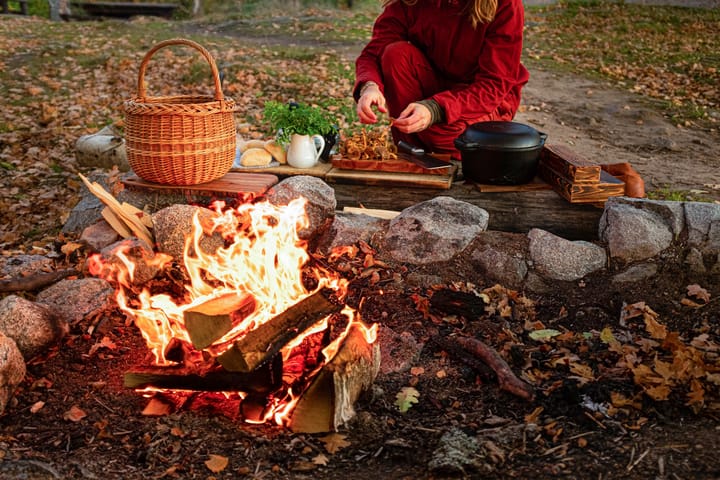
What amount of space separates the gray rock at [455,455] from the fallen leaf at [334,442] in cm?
37

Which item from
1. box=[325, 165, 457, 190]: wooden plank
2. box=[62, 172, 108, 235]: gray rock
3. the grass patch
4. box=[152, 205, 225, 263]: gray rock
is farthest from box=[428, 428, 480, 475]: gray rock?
the grass patch

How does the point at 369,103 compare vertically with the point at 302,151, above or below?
above

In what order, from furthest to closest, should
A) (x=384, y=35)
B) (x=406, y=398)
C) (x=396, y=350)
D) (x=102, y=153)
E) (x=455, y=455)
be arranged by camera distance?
(x=102, y=153)
(x=384, y=35)
(x=396, y=350)
(x=406, y=398)
(x=455, y=455)

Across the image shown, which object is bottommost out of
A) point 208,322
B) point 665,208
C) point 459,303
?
point 459,303

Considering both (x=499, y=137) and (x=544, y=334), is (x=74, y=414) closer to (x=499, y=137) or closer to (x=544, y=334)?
(x=544, y=334)

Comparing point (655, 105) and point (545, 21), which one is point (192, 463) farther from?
point (545, 21)

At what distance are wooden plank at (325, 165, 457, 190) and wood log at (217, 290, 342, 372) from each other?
65.2 inches

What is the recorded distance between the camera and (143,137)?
4.09 meters

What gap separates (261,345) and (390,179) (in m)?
2.18

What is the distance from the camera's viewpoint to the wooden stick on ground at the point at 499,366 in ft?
8.91

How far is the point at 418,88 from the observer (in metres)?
4.93

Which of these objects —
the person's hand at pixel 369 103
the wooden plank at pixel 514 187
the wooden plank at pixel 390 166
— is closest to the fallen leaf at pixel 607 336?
the wooden plank at pixel 514 187

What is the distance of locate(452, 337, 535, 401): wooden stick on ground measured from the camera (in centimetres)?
271

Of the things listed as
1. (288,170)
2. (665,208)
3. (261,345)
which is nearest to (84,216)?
(288,170)
